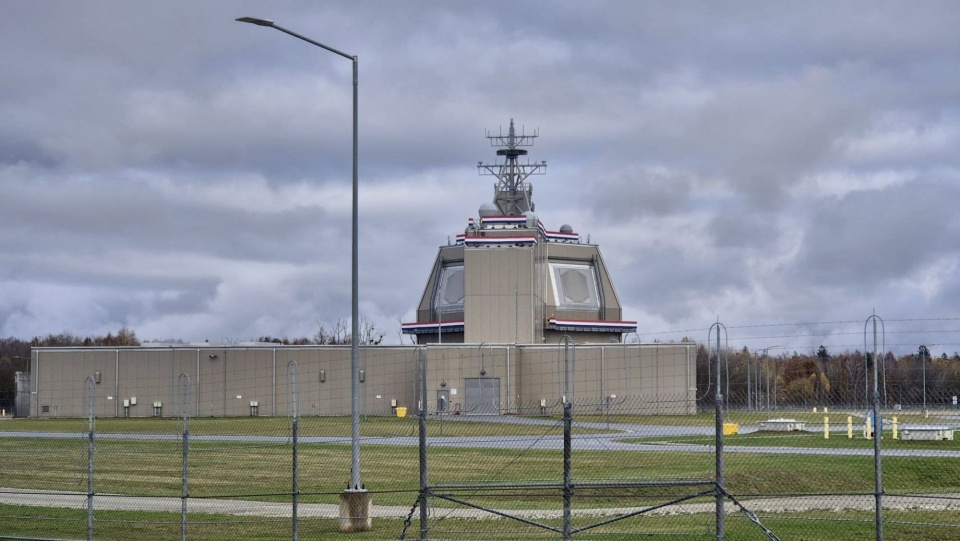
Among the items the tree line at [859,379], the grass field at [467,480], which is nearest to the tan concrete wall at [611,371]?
the grass field at [467,480]

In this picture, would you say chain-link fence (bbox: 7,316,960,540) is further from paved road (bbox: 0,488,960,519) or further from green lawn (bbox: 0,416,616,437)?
green lawn (bbox: 0,416,616,437)

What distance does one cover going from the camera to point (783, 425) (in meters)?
54.8

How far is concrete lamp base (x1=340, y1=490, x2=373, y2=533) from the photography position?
23.5 m

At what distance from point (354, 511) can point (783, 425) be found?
116 ft

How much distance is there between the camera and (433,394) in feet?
271

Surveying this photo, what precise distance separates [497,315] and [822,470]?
55.8m

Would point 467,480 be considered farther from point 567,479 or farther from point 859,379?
point 567,479

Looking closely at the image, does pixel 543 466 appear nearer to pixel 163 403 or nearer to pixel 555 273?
pixel 163 403

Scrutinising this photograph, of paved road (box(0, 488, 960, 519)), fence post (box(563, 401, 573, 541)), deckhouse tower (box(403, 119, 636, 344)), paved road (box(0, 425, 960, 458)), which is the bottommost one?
paved road (box(0, 488, 960, 519))

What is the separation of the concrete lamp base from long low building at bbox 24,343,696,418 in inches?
2179

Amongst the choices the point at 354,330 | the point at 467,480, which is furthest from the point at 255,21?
the point at 467,480

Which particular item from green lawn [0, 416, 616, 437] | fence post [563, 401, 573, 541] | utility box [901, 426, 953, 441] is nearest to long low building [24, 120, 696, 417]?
green lawn [0, 416, 616, 437]

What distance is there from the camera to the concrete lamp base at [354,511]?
77.0ft

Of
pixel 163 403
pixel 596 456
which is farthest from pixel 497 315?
pixel 596 456
